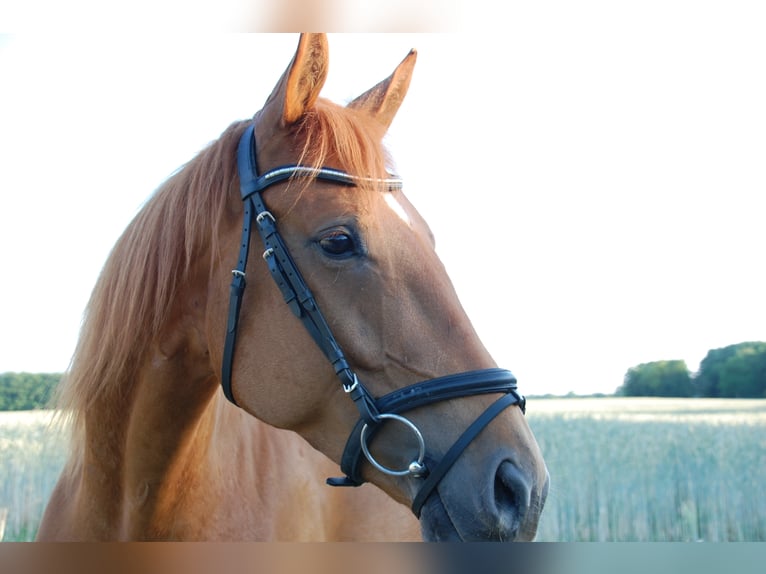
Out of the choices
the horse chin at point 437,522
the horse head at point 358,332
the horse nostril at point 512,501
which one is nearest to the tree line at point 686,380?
the horse head at point 358,332

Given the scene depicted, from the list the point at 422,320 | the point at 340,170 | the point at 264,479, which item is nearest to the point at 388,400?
the point at 422,320

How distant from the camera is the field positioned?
129 inches

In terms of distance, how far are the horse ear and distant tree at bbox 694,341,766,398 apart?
241 cm

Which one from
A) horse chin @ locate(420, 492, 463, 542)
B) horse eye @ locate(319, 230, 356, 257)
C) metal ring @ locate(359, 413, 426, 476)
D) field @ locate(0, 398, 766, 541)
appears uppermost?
horse eye @ locate(319, 230, 356, 257)

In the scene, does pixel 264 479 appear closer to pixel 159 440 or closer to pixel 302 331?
pixel 159 440

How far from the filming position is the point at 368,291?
158cm

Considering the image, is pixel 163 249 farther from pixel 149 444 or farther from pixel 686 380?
pixel 686 380

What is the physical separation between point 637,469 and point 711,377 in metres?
0.76

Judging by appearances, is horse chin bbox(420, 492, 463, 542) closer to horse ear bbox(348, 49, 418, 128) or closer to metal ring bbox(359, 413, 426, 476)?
metal ring bbox(359, 413, 426, 476)

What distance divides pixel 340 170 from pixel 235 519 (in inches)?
46.5

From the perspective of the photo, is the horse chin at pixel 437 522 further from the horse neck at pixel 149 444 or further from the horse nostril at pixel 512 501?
the horse neck at pixel 149 444

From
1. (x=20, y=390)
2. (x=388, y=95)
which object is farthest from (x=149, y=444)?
(x=20, y=390)

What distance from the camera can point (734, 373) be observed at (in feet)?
11.7

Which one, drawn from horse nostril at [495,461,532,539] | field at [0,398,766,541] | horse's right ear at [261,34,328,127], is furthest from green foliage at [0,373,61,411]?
horse nostril at [495,461,532,539]
